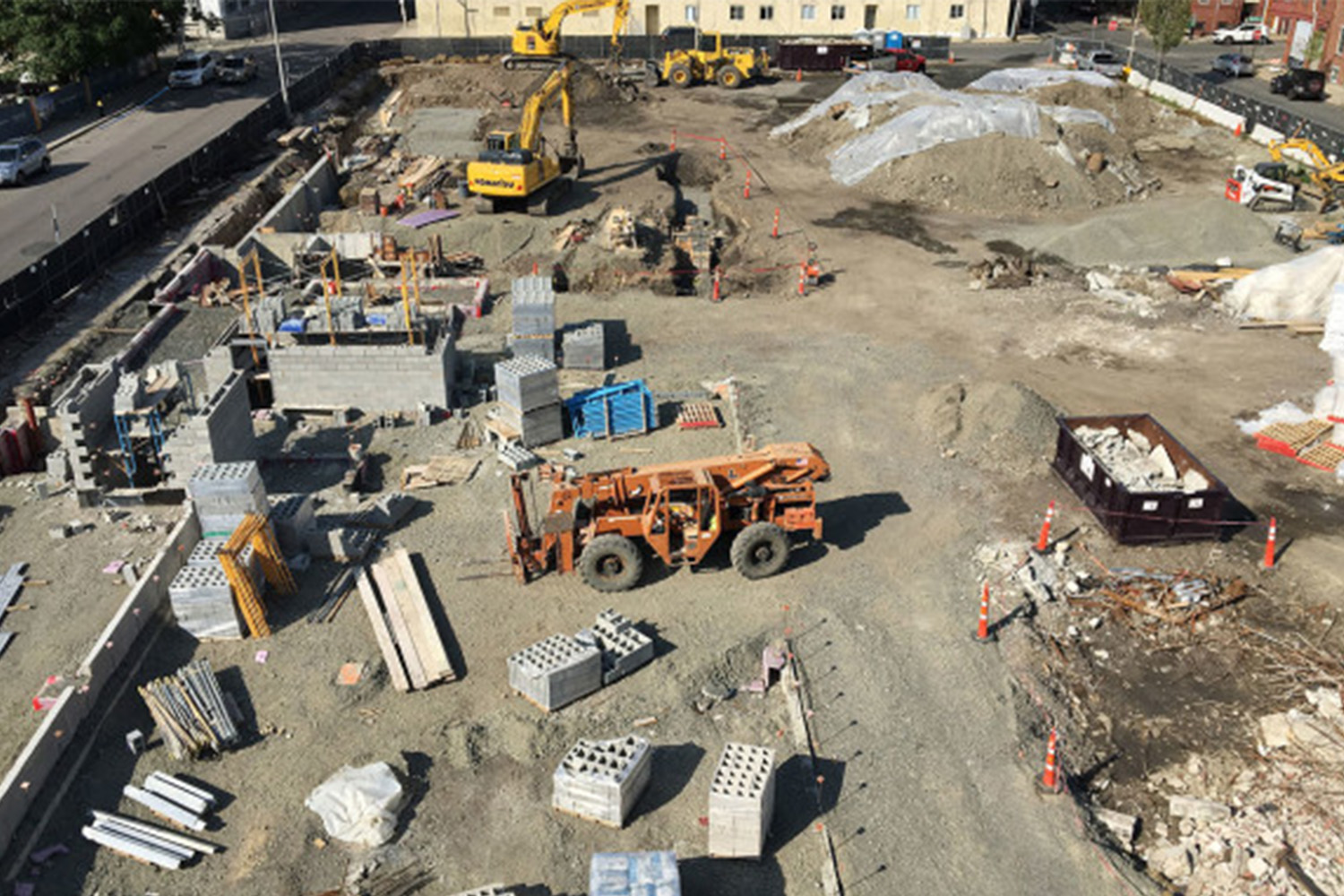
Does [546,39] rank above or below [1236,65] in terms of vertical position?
above

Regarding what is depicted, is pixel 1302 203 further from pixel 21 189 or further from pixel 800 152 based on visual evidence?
pixel 21 189

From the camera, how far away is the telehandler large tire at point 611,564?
1778cm

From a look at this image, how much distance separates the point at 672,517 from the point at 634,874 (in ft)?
23.3

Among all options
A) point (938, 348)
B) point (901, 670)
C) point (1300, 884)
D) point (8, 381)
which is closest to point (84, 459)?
point (8, 381)

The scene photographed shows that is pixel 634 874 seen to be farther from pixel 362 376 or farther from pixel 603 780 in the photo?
pixel 362 376

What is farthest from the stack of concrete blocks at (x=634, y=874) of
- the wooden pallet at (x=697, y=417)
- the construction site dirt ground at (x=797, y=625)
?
the wooden pallet at (x=697, y=417)

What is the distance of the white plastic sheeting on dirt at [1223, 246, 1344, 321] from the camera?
91.2ft

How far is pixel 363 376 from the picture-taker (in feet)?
76.8

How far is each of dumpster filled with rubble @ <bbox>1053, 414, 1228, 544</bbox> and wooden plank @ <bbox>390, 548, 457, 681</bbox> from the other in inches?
445

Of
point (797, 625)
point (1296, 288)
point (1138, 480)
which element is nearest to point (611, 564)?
point (797, 625)

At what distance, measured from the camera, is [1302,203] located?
35.9 meters

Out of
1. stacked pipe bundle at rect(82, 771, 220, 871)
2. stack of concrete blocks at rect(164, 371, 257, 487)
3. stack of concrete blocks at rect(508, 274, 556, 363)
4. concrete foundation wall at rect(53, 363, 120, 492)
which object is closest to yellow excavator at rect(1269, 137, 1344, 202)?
stack of concrete blocks at rect(508, 274, 556, 363)

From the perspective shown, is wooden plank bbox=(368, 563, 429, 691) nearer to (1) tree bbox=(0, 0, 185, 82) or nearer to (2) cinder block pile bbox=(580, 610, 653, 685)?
(2) cinder block pile bbox=(580, 610, 653, 685)

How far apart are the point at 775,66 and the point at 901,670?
47.1 m
